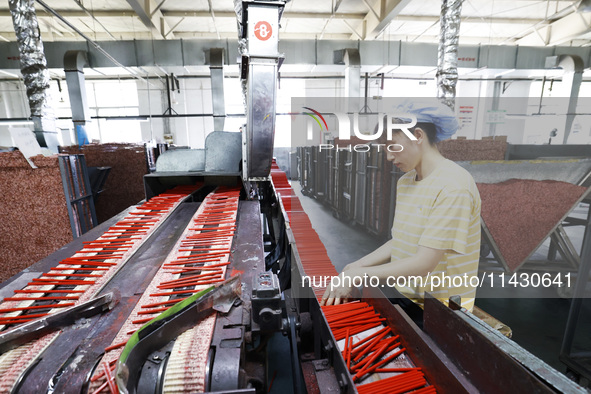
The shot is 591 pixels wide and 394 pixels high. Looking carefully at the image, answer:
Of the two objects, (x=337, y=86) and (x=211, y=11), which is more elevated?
(x=211, y=11)

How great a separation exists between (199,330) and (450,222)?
1010mm

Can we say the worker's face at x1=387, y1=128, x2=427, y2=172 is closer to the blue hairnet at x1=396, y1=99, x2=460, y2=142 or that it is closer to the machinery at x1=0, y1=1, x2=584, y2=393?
the blue hairnet at x1=396, y1=99, x2=460, y2=142

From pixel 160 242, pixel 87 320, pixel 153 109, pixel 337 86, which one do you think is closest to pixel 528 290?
pixel 160 242

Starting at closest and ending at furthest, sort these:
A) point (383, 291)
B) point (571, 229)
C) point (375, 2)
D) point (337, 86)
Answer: point (383, 291)
point (571, 229)
point (375, 2)
point (337, 86)

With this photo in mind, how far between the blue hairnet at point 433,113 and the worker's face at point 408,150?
0.05 metres

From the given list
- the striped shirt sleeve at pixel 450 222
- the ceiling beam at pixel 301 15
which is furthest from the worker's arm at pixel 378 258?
the ceiling beam at pixel 301 15

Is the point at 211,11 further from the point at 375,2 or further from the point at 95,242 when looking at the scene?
the point at 95,242

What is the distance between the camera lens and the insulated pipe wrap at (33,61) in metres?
5.59

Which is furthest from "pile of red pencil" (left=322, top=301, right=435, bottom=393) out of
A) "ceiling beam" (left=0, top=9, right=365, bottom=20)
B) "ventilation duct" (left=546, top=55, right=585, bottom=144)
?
"ventilation duct" (left=546, top=55, right=585, bottom=144)

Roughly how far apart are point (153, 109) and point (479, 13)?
12.7m

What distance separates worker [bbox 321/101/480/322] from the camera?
1.07 metres

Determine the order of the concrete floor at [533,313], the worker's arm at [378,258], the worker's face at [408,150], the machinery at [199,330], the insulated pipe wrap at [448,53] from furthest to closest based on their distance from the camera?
the insulated pipe wrap at [448,53] < the concrete floor at [533,313] < the worker's arm at [378,258] < the worker's face at [408,150] < the machinery at [199,330]

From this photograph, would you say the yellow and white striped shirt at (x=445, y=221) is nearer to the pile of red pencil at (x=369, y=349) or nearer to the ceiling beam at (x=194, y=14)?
the pile of red pencil at (x=369, y=349)

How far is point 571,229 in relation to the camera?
5.93 metres
